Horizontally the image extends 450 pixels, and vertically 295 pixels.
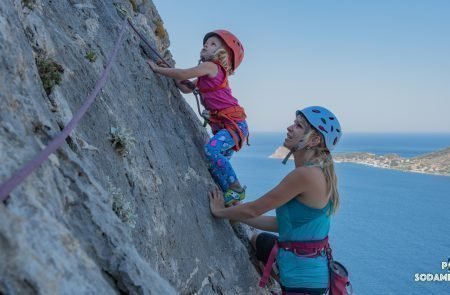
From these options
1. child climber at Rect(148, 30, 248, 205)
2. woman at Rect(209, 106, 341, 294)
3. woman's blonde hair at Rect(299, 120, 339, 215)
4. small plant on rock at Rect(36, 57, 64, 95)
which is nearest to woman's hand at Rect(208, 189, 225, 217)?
child climber at Rect(148, 30, 248, 205)

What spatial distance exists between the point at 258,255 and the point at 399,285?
64270 millimetres

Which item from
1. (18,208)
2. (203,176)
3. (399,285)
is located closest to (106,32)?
(203,176)

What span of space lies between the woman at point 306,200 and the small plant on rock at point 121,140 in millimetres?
1955

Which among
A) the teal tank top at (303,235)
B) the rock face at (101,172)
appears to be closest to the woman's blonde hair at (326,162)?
the teal tank top at (303,235)

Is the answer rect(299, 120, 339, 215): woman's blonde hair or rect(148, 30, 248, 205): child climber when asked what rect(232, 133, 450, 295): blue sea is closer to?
rect(148, 30, 248, 205): child climber

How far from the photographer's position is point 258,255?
25.8ft

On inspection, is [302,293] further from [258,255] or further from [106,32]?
[106,32]

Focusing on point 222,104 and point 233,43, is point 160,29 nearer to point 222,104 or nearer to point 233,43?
point 233,43

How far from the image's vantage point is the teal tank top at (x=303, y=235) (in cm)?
579

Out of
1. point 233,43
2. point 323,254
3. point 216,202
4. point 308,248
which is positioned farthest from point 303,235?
point 233,43

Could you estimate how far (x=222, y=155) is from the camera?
7508 mm

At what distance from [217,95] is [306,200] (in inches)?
104

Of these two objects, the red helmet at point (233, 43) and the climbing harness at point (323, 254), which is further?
the red helmet at point (233, 43)

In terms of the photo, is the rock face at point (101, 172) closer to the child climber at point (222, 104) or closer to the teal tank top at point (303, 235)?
the child climber at point (222, 104)
